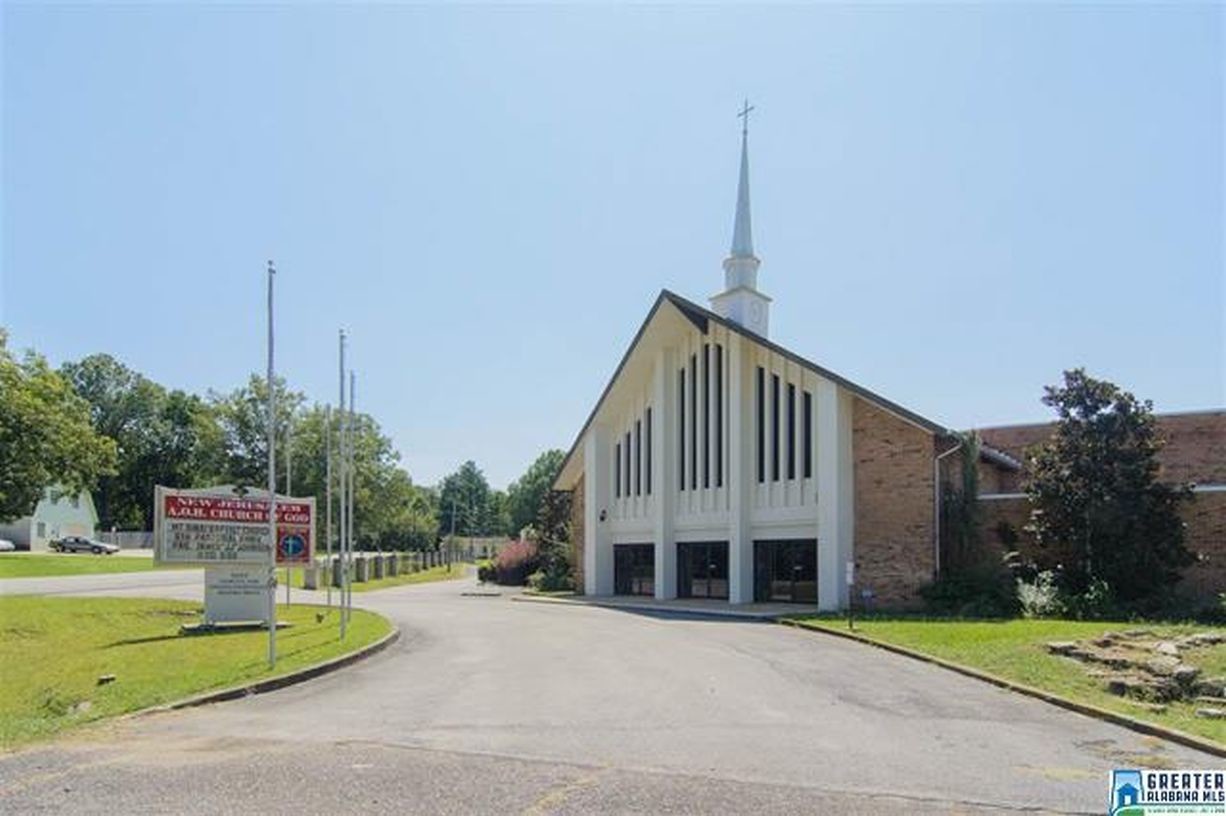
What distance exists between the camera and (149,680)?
1416 cm

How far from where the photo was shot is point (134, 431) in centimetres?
9650

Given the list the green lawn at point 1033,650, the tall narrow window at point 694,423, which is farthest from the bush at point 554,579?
the green lawn at point 1033,650

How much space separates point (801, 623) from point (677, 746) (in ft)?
44.8

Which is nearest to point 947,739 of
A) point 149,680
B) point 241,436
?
point 149,680

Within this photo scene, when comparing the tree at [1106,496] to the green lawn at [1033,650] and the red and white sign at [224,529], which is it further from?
the red and white sign at [224,529]

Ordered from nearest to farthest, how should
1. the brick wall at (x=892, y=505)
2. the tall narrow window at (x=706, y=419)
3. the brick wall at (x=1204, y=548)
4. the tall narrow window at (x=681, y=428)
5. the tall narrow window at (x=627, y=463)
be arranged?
the brick wall at (x=1204, y=548) < the brick wall at (x=892, y=505) < the tall narrow window at (x=706, y=419) < the tall narrow window at (x=681, y=428) < the tall narrow window at (x=627, y=463)

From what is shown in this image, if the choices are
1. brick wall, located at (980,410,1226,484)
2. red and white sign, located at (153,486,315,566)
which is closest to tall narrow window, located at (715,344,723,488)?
brick wall, located at (980,410,1226,484)

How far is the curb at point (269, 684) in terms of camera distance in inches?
467

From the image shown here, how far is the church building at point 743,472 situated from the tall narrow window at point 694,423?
64 millimetres

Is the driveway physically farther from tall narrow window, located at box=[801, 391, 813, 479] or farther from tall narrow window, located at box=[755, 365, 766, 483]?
tall narrow window, located at box=[755, 365, 766, 483]

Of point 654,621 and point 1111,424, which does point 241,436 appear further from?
point 1111,424

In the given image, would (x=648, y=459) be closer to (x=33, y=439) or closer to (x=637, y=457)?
(x=637, y=457)

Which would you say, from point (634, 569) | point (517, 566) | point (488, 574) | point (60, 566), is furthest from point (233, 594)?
point (60, 566)

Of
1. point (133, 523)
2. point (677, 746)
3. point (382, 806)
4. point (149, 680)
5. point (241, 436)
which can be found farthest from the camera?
point (133, 523)
